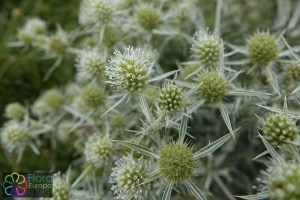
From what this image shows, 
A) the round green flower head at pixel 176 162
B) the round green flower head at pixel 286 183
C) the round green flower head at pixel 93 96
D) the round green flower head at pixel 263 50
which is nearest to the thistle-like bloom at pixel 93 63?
the round green flower head at pixel 93 96

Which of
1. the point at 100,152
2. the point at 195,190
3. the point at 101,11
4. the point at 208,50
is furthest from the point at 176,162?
the point at 101,11

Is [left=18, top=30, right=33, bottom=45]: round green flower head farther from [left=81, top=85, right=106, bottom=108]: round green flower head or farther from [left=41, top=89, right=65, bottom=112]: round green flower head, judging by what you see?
[left=81, top=85, right=106, bottom=108]: round green flower head

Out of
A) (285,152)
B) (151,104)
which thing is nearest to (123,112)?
(151,104)

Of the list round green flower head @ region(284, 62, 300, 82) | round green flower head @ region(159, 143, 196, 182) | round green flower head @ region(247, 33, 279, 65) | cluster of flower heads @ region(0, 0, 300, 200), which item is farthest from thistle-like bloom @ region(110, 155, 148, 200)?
round green flower head @ region(284, 62, 300, 82)

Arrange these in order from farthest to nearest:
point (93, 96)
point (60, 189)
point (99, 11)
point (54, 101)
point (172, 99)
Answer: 1. point (54, 101)
2. point (99, 11)
3. point (93, 96)
4. point (60, 189)
5. point (172, 99)

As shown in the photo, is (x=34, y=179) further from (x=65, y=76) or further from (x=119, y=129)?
(x=65, y=76)

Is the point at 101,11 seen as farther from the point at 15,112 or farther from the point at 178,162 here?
the point at 178,162
